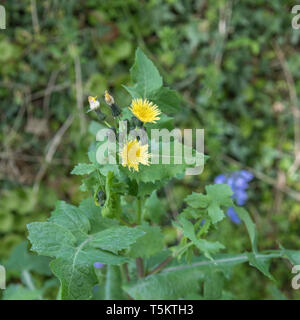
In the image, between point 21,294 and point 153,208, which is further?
point 21,294

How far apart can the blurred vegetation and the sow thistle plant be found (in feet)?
4.52

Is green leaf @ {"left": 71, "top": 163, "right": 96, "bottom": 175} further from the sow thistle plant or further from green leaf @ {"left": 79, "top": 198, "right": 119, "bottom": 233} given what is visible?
green leaf @ {"left": 79, "top": 198, "right": 119, "bottom": 233}

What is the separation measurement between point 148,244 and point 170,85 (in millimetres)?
1852

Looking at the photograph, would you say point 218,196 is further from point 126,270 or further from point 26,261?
point 26,261

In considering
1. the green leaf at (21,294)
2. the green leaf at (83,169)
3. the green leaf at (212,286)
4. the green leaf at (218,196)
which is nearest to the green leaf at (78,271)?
the green leaf at (83,169)

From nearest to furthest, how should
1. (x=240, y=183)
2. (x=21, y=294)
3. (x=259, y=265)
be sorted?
(x=259, y=265), (x=21, y=294), (x=240, y=183)

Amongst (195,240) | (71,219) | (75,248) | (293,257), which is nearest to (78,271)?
(75,248)

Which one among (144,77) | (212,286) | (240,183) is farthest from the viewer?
(240,183)

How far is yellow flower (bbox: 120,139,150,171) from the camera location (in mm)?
960

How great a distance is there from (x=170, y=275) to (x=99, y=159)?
0.57 meters

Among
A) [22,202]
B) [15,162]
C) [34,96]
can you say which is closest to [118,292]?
[22,202]

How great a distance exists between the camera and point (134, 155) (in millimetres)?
972
